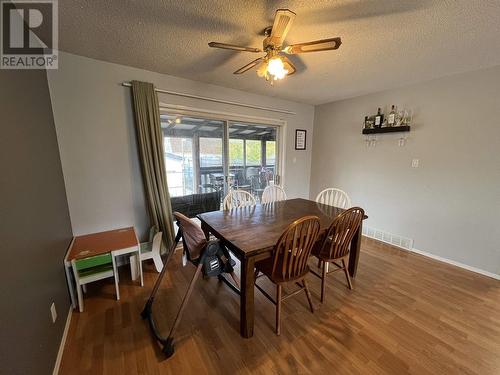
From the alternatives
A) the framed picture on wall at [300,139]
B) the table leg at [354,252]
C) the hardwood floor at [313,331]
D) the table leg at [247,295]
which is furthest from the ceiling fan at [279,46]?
the framed picture on wall at [300,139]

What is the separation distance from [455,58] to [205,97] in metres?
2.84

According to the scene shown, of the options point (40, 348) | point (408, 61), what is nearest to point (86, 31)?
point (40, 348)

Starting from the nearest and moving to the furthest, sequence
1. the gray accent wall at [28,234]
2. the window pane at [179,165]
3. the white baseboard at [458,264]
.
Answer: the gray accent wall at [28,234], the white baseboard at [458,264], the window pane at [179,165]

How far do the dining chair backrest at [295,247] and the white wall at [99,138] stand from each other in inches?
76.3

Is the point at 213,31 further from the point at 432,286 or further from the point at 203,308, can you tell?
the point at 432,286

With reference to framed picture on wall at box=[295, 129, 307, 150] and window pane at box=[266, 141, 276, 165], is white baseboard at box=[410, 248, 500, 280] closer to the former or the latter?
framed picture on wall at box=[295, 129, 307, 150]

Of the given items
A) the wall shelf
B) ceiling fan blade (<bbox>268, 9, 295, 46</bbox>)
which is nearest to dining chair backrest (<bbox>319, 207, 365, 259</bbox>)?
ceiling fan blade (<bbox>268, 9, 295, 46</bbox>)

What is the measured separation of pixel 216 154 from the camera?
10.6 feet

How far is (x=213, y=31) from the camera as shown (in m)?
1.64

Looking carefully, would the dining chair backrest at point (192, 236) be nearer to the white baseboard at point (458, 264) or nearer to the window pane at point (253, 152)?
the window pane at point (253, 152)

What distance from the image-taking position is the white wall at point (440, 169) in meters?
2.32

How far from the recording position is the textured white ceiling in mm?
1357

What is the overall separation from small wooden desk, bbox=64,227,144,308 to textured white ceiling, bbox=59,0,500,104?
1.89 m

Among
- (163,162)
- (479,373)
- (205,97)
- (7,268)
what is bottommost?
(479,373)
